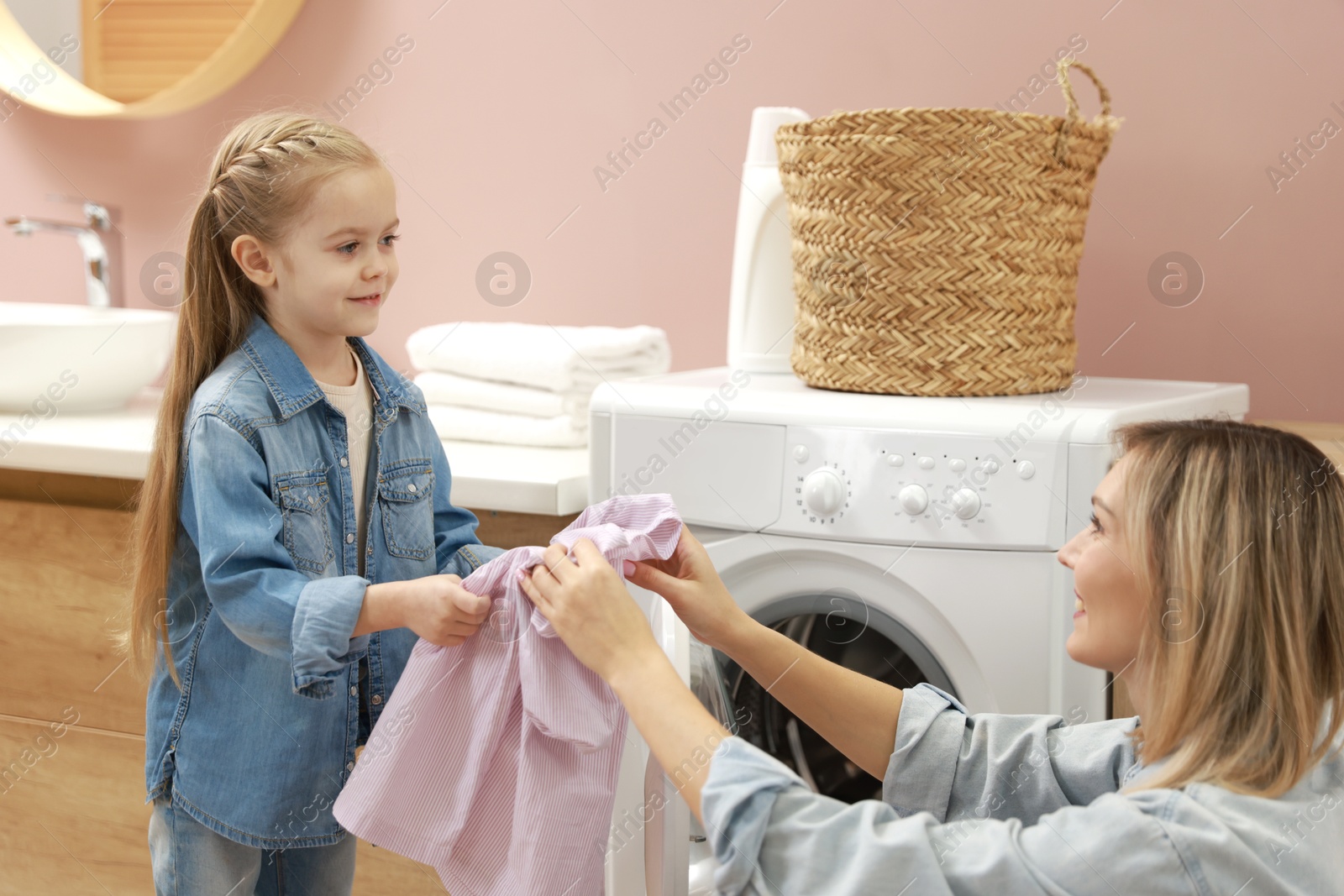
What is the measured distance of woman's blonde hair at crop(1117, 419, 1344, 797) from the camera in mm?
722

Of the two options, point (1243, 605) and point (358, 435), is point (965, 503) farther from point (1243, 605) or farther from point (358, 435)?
point (358, 435)

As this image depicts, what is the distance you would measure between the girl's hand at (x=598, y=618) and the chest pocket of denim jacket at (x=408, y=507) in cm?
28

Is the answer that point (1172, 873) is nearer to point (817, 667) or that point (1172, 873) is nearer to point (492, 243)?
point (817, 667)

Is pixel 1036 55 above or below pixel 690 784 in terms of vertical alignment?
above

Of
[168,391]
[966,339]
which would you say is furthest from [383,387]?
[966,339]

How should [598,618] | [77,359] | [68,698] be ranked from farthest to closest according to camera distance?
[77,359]
[68,698]
[598,618]

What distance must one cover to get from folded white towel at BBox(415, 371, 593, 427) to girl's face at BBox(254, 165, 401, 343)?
62 centimetres

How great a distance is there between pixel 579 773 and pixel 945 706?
30 cm

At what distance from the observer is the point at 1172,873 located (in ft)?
2.22

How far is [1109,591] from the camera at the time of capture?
2.66 ft

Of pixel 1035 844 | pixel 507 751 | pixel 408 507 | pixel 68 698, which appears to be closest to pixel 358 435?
pixel 408 507

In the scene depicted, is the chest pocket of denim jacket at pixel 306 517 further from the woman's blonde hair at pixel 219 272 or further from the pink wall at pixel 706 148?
the pink wall at pixel 706 148

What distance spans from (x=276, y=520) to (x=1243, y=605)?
2.37 feet

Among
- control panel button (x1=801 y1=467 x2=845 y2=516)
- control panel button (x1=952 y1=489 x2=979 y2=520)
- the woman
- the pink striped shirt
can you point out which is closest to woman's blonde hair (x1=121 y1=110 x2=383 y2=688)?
the pink striped shirt
